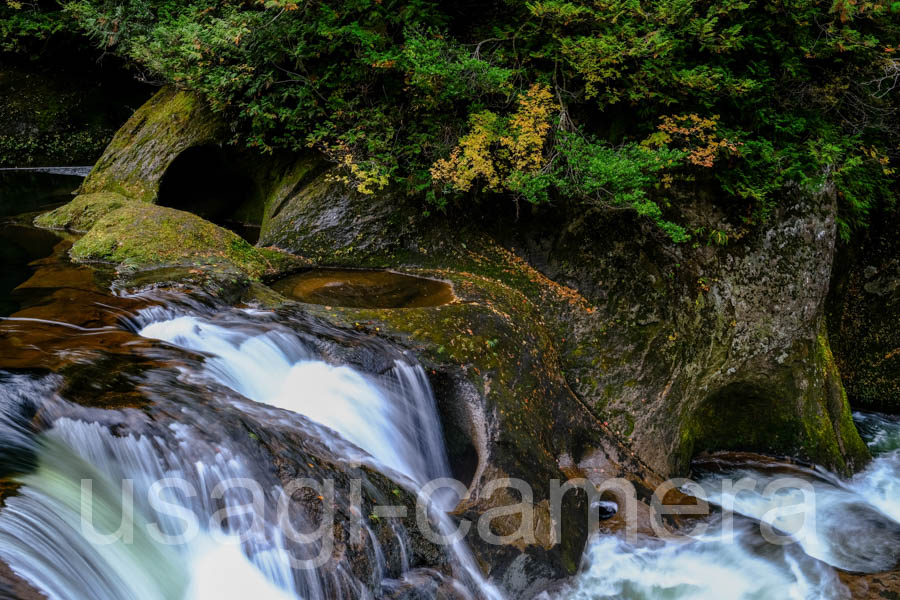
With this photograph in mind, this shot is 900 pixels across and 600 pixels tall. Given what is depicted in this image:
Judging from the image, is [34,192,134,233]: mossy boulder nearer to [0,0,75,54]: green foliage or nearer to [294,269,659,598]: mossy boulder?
[294,269,659,598]: mossy boulder

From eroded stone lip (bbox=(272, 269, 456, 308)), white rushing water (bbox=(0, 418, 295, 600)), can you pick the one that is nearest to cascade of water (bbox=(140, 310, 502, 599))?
white rushing water (bbox=(0, 418, 295, 600))

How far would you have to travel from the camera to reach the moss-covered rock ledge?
616 cm

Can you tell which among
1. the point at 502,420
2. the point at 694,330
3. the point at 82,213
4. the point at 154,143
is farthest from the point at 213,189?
the point at 694,330

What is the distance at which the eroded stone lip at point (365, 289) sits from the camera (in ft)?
20.5

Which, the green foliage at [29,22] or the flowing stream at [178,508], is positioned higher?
the green foliage at [29,22]

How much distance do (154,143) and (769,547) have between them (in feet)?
32.9

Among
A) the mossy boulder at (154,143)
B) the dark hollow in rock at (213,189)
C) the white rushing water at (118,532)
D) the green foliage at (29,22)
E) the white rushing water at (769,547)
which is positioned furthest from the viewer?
the green foliage at (29,22)

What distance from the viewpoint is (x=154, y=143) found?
9.70 m

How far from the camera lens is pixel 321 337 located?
5027mm

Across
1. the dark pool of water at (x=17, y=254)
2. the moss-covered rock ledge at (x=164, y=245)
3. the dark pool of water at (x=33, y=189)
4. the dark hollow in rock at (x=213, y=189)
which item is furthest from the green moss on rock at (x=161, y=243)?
the dark pool of water at (x=33, y=189)

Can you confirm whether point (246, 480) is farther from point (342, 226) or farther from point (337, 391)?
point (342, 226)

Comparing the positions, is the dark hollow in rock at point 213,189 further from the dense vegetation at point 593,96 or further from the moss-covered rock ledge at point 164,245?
the moss-covered rock ledge at point 164,245

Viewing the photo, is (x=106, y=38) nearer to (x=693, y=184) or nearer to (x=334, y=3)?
(x=334, y=3)

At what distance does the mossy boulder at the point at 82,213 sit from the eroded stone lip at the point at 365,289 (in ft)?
9.60
